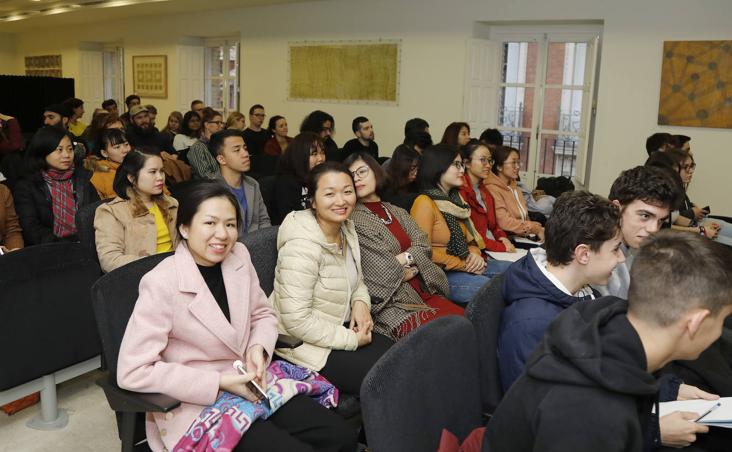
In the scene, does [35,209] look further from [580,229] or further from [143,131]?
[143,131]

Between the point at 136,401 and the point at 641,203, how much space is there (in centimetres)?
208

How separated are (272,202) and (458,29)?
5.05m

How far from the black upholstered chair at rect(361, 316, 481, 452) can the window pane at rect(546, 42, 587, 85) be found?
7.10 metres

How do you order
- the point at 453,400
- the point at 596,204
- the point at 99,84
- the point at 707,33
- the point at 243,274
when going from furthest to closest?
the point at 99,84
the point at 707,33
the point at 243,274
the point at 596,204
the point at 453,400

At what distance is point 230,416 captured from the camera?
1.87 m

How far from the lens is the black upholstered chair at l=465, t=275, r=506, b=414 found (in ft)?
6.38

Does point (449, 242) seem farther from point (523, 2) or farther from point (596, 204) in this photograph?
point (523, 2)

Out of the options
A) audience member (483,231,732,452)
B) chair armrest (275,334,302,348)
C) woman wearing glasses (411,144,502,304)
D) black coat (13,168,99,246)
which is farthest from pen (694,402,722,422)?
black coat (13,168,99,246)

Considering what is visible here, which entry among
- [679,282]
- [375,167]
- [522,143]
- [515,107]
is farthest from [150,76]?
[679,282]

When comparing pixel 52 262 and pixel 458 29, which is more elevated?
pixel 458 29

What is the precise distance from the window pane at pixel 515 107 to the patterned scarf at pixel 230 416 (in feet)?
23.1

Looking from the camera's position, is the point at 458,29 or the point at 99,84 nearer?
the point at 458,29

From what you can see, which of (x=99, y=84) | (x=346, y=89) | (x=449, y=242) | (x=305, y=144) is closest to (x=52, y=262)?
(x=305, y=144)

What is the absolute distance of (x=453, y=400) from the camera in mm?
1705
